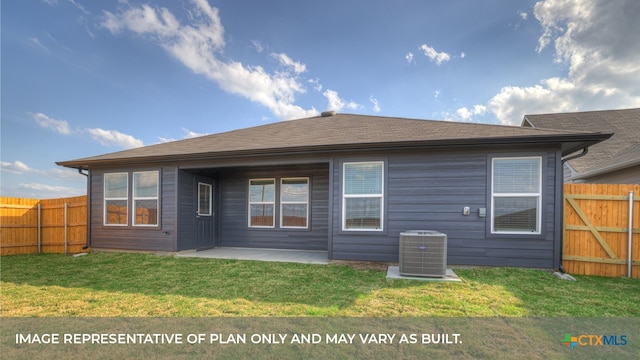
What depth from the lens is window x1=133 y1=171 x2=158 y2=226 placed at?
743 centimetres

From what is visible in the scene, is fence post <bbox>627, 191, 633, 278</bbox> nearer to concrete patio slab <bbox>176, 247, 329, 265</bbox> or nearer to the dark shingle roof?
the dark shingle roof

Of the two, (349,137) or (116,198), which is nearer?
(349,137)

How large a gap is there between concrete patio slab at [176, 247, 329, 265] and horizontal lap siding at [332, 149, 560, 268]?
0.81m

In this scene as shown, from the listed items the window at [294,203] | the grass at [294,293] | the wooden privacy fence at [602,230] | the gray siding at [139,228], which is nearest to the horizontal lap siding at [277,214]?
the window at [294,203]

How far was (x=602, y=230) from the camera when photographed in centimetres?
511

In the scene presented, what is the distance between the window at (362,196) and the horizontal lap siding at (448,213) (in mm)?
125

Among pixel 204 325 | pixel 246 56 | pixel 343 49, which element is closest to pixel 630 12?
pixel 343 49

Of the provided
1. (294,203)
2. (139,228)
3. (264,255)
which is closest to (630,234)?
(294,203)

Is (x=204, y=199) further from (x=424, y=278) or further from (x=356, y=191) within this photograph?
(x=424, y=278)

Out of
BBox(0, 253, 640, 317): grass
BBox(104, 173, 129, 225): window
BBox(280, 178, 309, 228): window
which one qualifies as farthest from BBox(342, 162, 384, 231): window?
BBox(104, 173, 129, 225): window

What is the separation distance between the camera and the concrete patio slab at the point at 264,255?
6410 mm

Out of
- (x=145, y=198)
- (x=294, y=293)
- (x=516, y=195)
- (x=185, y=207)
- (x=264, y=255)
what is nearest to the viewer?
(x=294, y=293)

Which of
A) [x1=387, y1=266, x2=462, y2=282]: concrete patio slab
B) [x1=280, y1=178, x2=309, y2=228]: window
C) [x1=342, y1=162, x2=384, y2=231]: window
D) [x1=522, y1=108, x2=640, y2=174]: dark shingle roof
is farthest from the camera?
[x1=522, y1=108, x2=640, y2=174]: dark shingle roof

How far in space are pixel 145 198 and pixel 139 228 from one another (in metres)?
0.81
